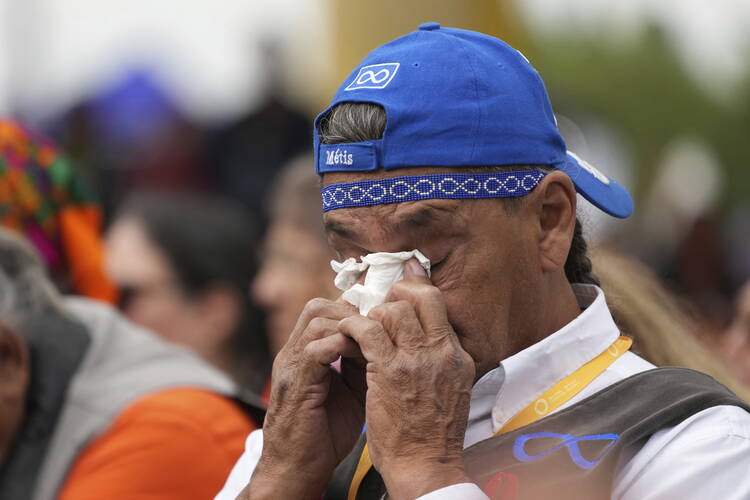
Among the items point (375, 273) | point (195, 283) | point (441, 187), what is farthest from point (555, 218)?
point (195, 283)

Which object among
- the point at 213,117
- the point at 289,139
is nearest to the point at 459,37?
the point at 289,139

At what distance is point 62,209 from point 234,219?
3.64ft

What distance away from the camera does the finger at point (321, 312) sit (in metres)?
2.44

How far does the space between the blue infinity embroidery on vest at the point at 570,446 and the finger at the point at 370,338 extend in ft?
1.03

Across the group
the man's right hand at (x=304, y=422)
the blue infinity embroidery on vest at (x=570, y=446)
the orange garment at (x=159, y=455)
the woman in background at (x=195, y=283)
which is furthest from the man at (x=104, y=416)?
the woman in background at (x=195, y=283)

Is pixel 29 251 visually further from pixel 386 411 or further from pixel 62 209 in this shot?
pixel 386 411

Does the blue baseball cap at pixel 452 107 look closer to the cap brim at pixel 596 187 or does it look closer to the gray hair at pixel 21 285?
the cap brim at pixel 596 187

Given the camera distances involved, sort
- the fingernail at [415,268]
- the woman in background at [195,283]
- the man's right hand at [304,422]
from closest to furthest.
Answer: the fingernail at [415,268], the man's right hand at [304,422], the woman in background at [195,283]

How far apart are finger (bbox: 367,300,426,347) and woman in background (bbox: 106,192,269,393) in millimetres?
3412

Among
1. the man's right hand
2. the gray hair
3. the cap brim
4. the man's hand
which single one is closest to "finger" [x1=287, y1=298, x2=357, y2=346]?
the man's right hand

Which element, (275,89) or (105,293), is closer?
(105,293)

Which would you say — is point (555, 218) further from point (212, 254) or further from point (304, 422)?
point (212, 254)

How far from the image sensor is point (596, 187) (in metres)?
2.56

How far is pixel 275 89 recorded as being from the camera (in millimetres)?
9680
